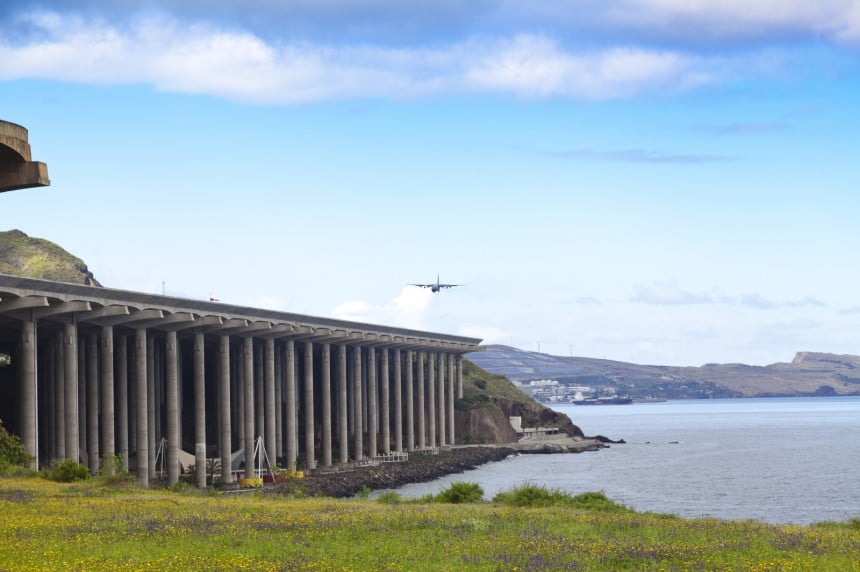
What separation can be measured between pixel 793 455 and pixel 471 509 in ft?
369

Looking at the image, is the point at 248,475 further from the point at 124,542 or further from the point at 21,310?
the point at 124,542

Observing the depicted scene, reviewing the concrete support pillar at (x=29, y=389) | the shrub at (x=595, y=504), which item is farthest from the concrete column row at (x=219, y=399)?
the shrub at (x=595, y=504)

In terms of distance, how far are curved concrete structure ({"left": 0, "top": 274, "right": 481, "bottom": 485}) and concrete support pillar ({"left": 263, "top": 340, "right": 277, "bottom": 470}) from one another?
109 mm

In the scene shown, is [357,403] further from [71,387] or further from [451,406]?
[71,387]

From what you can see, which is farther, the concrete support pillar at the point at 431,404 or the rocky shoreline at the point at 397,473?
the concrete support pillar at the point at 431,404

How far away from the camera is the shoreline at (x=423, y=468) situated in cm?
9250

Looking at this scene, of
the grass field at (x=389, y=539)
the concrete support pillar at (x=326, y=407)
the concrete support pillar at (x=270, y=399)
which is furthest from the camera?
the concrete support pillar at (x=326, y=407)

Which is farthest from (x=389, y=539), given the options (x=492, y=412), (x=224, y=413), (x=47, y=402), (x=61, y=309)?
(x=492, y=412)

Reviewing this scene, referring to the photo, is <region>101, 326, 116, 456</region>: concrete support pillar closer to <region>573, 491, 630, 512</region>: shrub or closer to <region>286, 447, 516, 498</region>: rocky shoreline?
<region>286, 447, 516, 498</region>: rocky shoreline

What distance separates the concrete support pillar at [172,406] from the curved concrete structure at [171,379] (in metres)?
0.10

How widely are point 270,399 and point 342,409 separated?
18.2 metres

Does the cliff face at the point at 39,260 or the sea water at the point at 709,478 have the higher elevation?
the cliff face at the point at 39,260

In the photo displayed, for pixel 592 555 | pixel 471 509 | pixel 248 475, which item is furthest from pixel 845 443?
pixel 592 555

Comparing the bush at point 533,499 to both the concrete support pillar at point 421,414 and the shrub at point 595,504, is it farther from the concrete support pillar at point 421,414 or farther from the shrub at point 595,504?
the concrete support pillar at point 421,414
